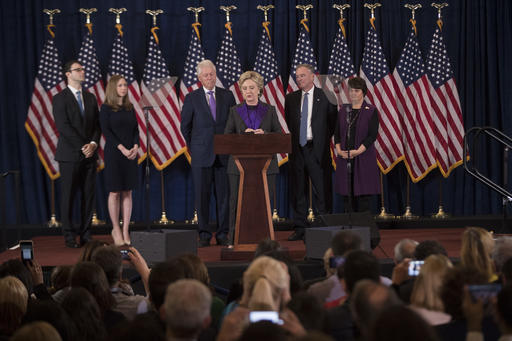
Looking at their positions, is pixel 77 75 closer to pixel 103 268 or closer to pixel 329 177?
pixel 329 177

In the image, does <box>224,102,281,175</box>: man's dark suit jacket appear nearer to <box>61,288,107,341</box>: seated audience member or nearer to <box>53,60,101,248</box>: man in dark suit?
<box>53,60,101,248</box>: man in dark suit

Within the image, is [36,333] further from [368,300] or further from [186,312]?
[368,300]

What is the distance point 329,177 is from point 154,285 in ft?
15.6

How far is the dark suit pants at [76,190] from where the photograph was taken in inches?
318

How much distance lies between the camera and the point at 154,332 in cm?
269

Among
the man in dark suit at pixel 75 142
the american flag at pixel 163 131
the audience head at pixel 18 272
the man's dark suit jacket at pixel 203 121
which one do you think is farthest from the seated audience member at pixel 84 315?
the american flag at pixel 163 131

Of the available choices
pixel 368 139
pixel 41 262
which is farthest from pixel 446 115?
pixel 41 262

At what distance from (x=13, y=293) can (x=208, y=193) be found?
4.39 meters

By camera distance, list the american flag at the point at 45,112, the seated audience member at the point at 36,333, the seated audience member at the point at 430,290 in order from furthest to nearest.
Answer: the american flag at the point at 45,112
the seated audience member at the point at 430,290
the seated audience member at the point at 36,333

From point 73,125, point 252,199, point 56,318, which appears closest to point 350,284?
point 56,318

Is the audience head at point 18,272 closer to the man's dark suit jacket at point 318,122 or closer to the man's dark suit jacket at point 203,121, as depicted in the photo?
the man's dark suit jacket at point 203,121

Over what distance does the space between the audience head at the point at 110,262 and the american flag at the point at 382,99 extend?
246 inches

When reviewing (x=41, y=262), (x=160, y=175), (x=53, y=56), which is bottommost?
(x=41, y=262)

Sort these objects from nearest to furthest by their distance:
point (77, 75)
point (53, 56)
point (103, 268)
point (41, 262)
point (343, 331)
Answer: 1. point (343, 331)
2. point (103, 268)
3. point (41, 262)
4. point (77, 75)
5. point (53, 56)
